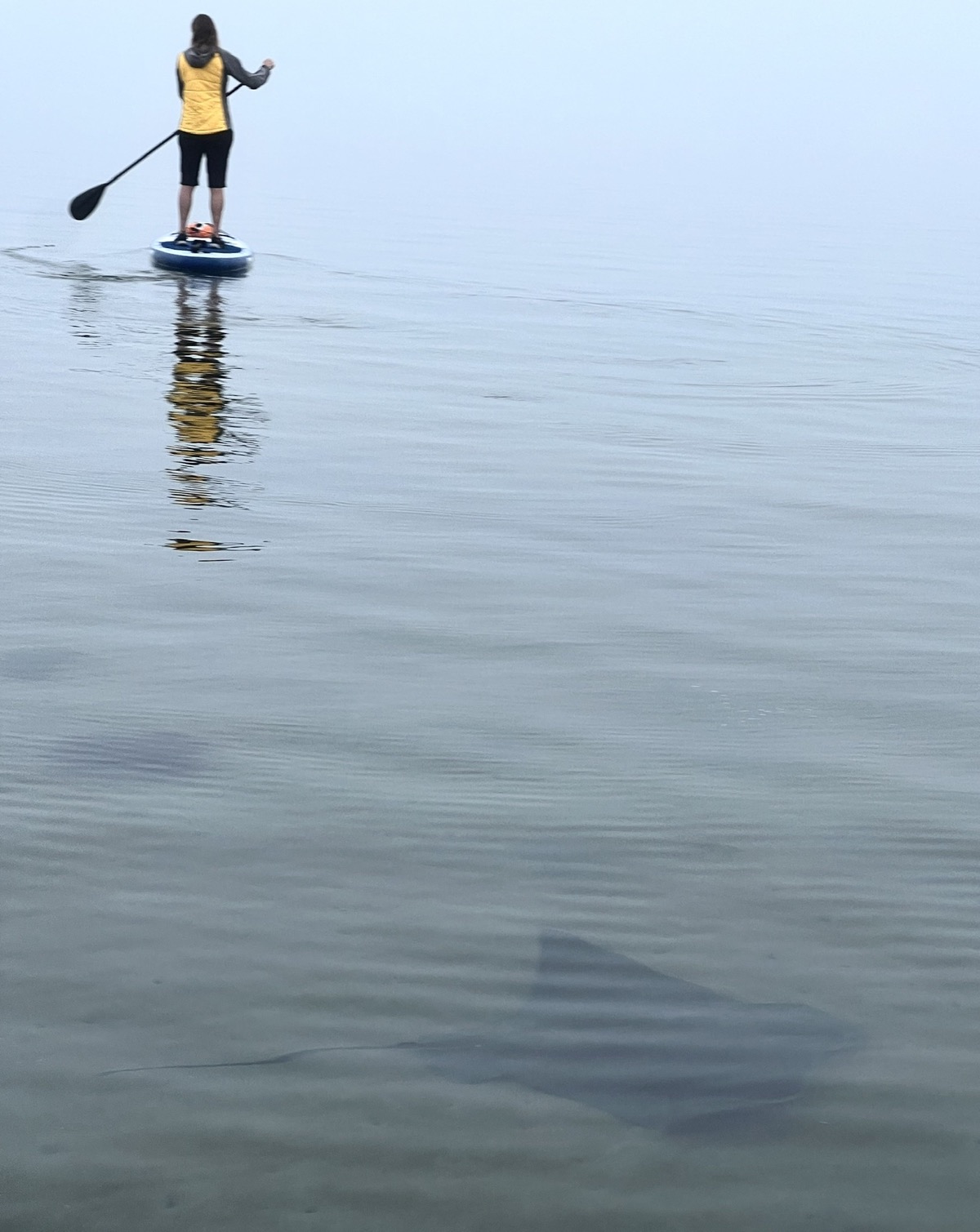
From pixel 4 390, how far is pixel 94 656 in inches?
202

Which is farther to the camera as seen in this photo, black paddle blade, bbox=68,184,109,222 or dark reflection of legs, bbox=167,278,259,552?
black paddle blade, bbox=68,184,109,222

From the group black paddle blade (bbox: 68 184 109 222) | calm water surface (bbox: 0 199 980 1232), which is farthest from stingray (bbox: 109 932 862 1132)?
black paddle blade (bbox: 68 184 109 222)

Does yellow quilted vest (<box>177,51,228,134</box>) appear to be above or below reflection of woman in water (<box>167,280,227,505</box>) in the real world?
above

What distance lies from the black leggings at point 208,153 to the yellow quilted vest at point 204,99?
66 mm

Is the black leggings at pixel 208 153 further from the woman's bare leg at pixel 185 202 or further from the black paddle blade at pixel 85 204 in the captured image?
the black paddle blade at pixel 85 204

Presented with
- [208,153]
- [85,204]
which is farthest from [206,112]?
[85,204]

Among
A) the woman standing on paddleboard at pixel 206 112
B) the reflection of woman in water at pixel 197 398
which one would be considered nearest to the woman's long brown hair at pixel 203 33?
the woman standing on paddleboard at pixel 206 112

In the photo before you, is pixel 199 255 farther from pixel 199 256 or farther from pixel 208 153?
pixel 208 153

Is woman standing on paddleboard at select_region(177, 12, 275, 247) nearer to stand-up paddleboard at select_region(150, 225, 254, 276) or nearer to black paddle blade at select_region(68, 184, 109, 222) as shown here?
stand-up paddleboard at select_region(150, 225, 254, 276)

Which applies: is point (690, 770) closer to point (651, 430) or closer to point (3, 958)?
point (3, 958)

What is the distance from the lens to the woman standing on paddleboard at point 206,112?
1586 centimetres

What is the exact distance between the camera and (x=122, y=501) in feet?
24.2

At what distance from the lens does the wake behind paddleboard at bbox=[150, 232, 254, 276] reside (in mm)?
15766

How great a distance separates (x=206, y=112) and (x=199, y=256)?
159 centimetres
